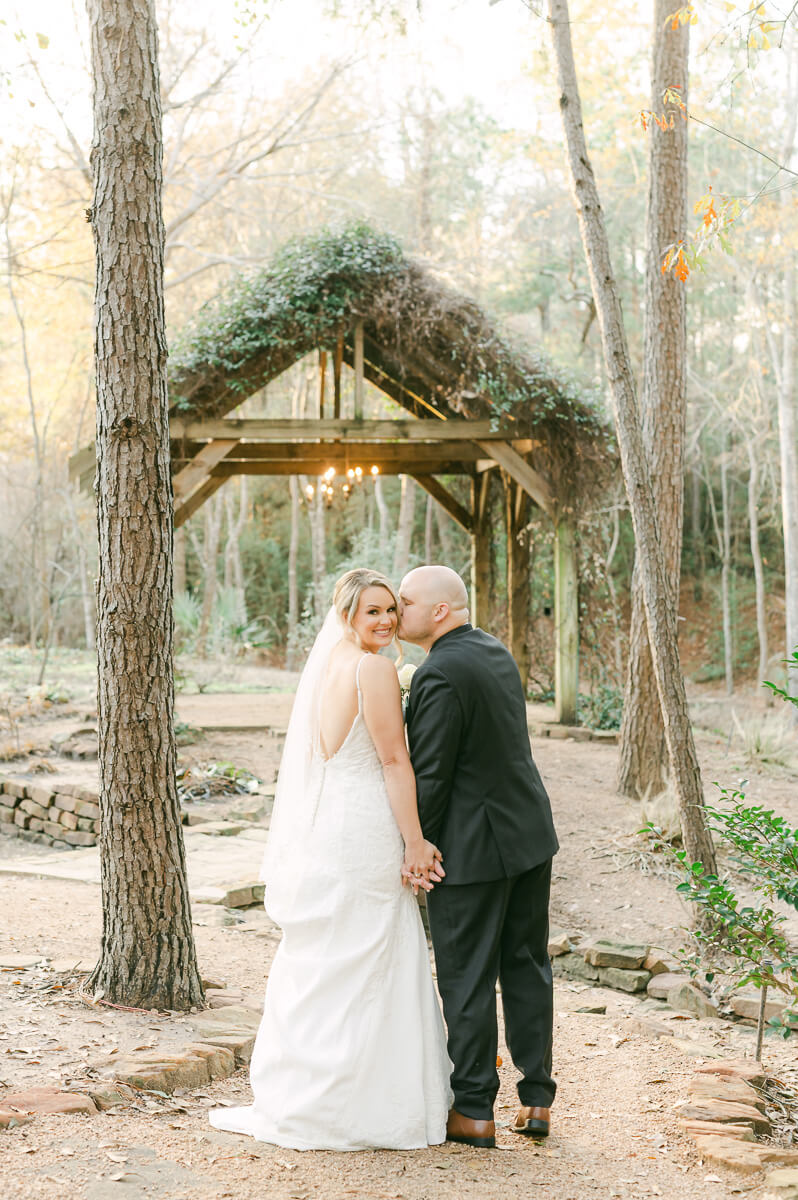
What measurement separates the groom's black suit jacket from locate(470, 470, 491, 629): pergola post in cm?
1142

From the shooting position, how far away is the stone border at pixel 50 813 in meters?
8.70

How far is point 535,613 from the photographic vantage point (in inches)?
548

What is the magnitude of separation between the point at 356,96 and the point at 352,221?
11.9 m

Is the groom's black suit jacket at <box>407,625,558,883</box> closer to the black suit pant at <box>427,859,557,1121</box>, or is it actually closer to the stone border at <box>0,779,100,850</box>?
the black suit pant at <box>427,859,557,1121</box>

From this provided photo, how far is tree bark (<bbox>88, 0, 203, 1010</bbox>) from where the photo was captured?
4.02m

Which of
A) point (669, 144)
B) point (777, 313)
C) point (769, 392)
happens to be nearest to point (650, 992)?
point (669, 144)

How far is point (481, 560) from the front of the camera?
49.1 ft

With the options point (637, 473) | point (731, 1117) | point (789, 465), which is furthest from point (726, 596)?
point (731, 1117)

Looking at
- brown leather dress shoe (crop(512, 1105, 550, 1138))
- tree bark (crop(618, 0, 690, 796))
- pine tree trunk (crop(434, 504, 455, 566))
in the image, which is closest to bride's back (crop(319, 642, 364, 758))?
brown leather dress shoe (crop(512, 1105, 550, 1138))

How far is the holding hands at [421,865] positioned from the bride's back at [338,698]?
15.8 inches

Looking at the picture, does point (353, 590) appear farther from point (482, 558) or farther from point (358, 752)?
point (482, 558)

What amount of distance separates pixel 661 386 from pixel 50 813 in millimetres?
6318

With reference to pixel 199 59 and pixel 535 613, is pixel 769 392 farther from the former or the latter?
pixel 199 59

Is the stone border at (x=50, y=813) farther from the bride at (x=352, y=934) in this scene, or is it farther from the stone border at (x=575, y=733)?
the bride at (x=352, y=934)
